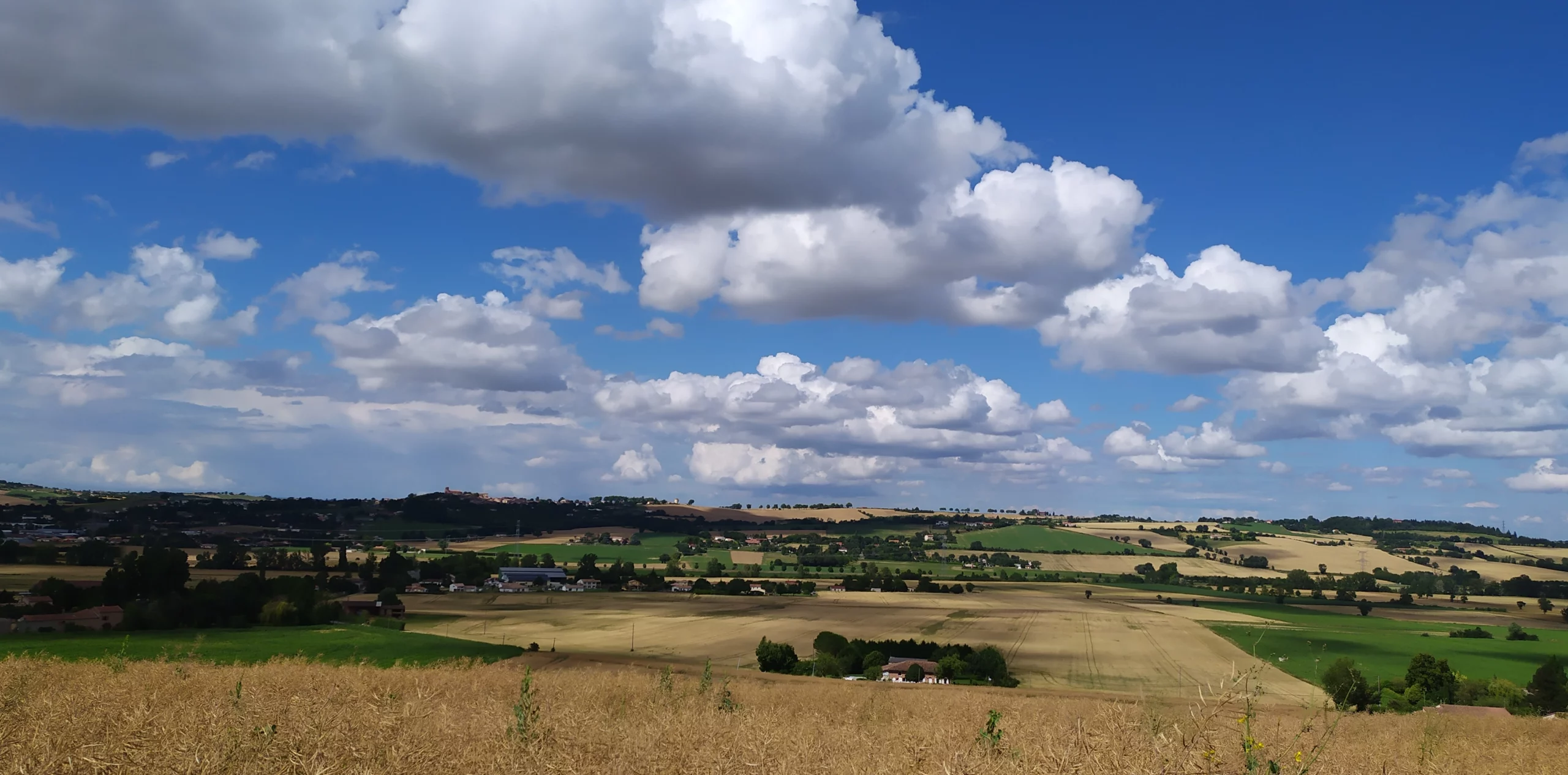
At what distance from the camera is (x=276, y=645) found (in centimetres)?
6147

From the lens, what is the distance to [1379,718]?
34.2m

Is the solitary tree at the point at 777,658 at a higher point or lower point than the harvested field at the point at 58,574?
lower

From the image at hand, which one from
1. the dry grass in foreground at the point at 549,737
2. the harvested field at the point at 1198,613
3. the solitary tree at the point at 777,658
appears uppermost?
the dry grass in foreground at the point at 549,737

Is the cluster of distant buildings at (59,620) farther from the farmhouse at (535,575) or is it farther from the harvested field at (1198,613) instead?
the harvested field at (1198,613)

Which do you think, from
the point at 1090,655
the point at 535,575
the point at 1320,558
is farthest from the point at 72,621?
the point at 1320,558

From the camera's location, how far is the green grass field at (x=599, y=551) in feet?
538

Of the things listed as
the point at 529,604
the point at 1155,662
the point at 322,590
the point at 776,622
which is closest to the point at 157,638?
the point at 322,590

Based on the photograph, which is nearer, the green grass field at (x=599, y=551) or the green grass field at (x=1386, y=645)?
the green grass field at (x=1386, y=645)

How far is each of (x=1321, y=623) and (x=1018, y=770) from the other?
114687 millimetres

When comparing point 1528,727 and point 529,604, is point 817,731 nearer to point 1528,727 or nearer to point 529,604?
point 1528,727

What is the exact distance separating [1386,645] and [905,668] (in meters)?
51.8

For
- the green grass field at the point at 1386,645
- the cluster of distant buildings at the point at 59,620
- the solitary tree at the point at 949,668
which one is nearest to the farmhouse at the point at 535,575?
the cluster of distant buildings at the point at 59,620

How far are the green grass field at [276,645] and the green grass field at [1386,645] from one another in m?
55.9

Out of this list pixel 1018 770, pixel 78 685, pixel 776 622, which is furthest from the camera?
pixel 776 622
